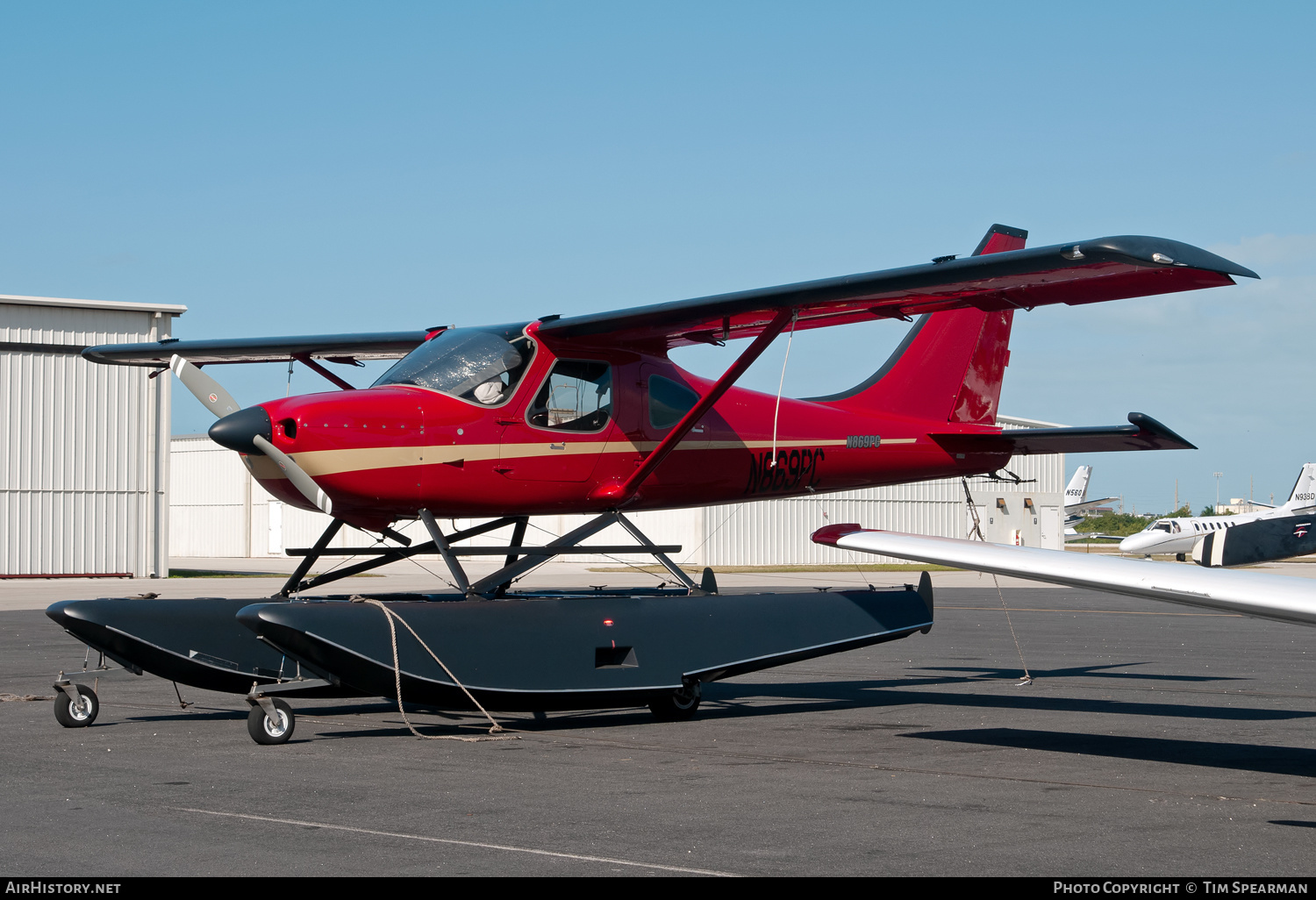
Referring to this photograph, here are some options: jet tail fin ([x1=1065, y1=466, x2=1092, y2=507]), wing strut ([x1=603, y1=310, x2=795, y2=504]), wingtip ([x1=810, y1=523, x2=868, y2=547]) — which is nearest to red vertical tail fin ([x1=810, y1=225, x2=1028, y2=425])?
wing strut ([x1=603, y1=310, x2=795, y2=504])

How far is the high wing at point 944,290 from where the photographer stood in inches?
316

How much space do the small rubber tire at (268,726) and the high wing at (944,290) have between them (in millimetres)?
3628

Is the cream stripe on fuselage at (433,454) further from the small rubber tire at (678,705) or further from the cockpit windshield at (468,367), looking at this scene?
the small rubber tire at (678,705)

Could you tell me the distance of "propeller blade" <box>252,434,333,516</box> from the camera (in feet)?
31.0

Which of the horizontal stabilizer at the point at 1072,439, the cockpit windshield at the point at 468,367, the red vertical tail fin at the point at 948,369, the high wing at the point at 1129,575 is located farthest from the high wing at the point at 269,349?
the high wing at the point at 1129,575

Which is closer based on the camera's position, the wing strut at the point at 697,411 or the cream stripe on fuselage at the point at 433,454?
the cream stripe on fuselage at the point at 433,454

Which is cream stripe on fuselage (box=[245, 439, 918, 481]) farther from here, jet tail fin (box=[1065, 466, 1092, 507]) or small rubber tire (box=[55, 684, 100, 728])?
jet tail fin (box=[1065, 466, 1092, 507])

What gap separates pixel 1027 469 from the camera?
49875 mm

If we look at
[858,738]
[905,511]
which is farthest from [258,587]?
[905,511]

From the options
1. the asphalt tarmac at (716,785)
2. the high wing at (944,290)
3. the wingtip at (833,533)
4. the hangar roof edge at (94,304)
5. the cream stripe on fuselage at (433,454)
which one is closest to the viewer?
the asphalt tarmac at (716,785)

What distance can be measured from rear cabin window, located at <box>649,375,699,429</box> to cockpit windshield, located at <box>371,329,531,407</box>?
4.20 ft

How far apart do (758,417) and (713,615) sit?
2.20 metres

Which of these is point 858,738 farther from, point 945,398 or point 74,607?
point 74,607

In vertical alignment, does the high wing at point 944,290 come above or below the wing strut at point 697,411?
above
